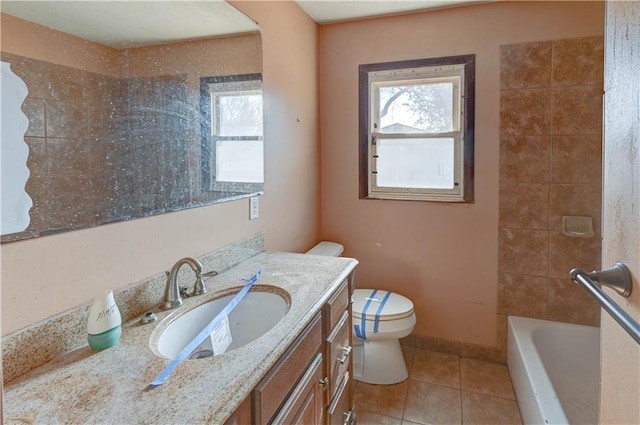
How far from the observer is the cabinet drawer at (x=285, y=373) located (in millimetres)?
847

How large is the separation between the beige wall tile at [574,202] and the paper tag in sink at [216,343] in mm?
1953

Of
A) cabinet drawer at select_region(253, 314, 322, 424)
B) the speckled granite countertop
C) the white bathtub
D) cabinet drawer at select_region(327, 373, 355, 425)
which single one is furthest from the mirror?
the white bathtub

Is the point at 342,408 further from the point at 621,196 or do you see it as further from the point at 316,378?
the point at 621,196

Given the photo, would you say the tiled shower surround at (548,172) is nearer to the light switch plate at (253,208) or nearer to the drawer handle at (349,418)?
the drawer handle at (349,418)

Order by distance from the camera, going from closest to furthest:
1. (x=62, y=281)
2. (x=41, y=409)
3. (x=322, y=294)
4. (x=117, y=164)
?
(x=41, y=409) → (x=62, y=281) → (x=117, y=164) → (x=322, y=294)

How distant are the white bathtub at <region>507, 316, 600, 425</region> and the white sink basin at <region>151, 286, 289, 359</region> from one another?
4.05 feet

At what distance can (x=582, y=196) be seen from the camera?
209 centimetres

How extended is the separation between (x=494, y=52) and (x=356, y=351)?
2.00m

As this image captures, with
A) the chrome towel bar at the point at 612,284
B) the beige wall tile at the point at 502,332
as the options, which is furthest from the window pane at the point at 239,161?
the beige wall tile at the point at 502,332

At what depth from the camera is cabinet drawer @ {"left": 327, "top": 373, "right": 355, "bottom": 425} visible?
140 centimetres

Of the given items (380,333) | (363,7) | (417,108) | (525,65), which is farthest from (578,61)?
(380,333)

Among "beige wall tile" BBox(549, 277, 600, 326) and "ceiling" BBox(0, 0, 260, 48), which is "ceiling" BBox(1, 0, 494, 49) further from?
"beige wall tile" BBox(549, 277, 600, 326)

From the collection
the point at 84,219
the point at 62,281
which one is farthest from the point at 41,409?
the point at 84,219

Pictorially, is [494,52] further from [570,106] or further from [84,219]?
[84,219]
